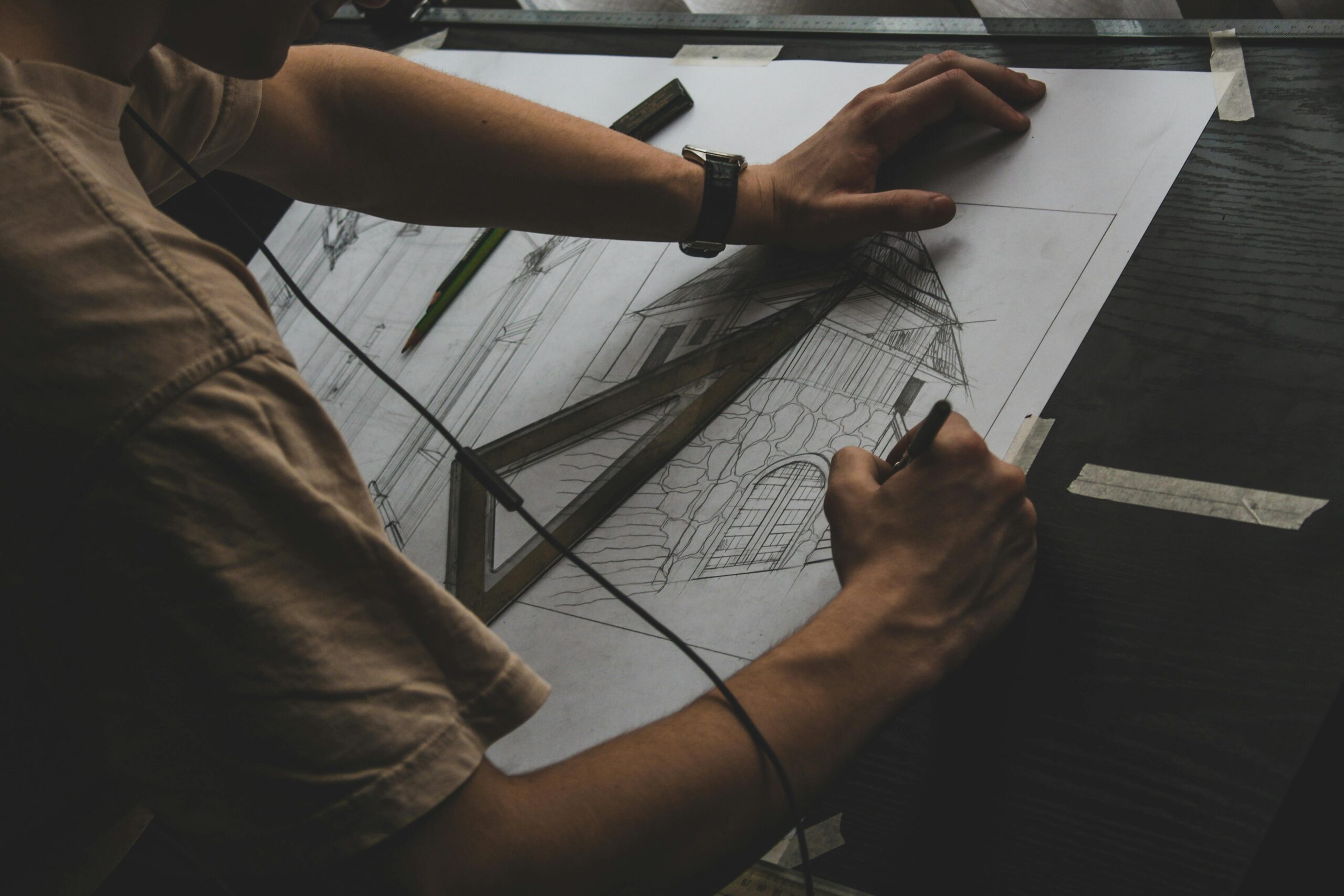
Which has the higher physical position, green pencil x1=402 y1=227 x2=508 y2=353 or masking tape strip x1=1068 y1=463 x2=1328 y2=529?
green pencil x1=402 y1=227 x2=508 y2=353

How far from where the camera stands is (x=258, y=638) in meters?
0.55

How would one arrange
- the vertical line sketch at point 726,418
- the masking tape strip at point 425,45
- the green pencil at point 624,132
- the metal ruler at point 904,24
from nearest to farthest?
the vertical line sketch at point 726,418, the metal ruler at point 904,24, the green pencil at point 624,132, the masking tape strip at point 425,45

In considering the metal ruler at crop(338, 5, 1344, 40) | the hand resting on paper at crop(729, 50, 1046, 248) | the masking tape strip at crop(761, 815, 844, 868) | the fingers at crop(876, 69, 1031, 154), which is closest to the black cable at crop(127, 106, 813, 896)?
the masking tape strip at crop(761, 815, 844, 868)

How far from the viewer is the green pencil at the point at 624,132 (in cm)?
126

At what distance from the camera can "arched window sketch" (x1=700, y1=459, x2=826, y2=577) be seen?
34.3 inches

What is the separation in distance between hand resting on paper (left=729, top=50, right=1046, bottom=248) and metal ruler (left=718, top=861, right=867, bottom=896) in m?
0.65

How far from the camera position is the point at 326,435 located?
1.98 feet

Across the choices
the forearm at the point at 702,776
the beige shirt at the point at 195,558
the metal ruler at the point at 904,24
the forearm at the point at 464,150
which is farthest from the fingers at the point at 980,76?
the beige shirt at the point at 195,558

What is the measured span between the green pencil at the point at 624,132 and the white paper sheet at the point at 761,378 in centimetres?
2

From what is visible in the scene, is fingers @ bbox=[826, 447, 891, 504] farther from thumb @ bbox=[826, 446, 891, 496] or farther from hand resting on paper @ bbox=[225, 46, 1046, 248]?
hand resting on paper @ bbox=[225, 46, 1046, 248]

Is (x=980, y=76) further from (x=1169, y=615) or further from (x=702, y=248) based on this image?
(x=1169, y=615)

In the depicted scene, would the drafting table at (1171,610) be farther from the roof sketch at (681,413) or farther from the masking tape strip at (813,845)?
the roof sketch at (681,413)

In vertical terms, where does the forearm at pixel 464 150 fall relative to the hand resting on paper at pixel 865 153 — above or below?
above

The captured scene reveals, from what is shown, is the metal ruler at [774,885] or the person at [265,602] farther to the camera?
the metal ruler at [774,885]
